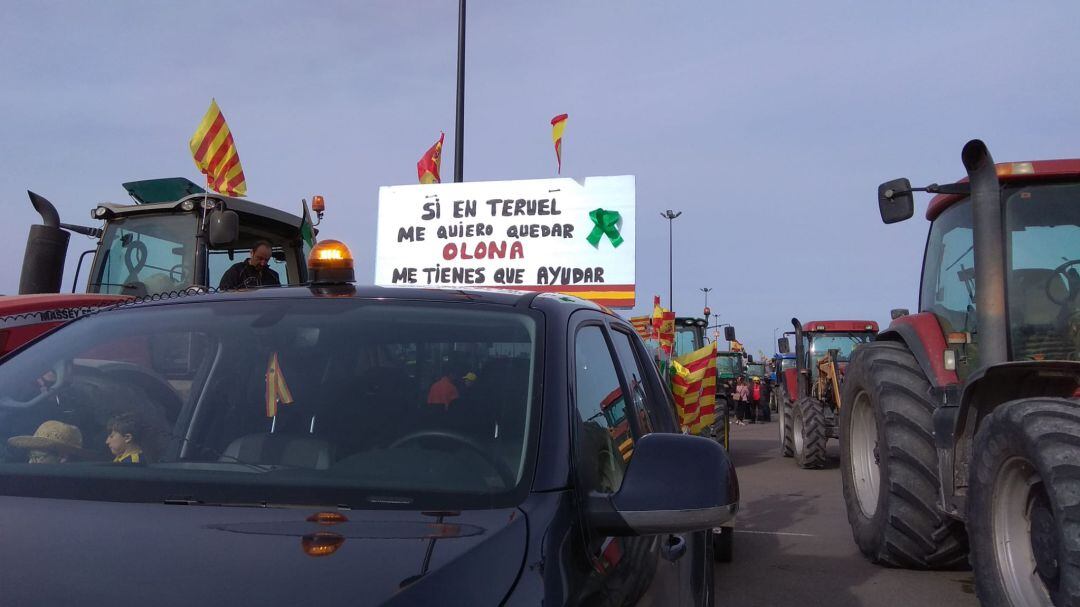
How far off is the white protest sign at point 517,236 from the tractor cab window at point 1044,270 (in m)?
3.98

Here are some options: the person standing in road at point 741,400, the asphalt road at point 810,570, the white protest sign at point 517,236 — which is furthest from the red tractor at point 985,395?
the person standing in road at point 741,400

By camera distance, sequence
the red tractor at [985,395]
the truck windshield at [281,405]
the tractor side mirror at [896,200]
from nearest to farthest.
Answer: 1. the truck windshield at [281,405]
2. the red tractor at [985,395]
3. the tractor side mirror at [896,200]

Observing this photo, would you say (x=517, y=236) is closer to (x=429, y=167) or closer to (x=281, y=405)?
(x=429, y=167)

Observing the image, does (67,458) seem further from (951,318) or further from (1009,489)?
(951,318)

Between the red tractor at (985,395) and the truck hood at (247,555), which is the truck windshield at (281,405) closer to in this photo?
the truck hood at (247,555)

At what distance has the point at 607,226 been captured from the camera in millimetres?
9320

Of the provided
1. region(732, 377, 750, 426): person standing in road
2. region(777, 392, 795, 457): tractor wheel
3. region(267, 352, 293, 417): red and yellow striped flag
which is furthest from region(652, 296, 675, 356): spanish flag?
region(732, 377, 750, 426): person standing in road

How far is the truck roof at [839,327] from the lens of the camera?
19.0 m

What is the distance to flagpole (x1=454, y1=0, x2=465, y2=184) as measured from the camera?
41.4ft

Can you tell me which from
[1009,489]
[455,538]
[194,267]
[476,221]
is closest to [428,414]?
[455,538]

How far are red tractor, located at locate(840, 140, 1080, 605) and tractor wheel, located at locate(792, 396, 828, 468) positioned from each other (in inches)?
293

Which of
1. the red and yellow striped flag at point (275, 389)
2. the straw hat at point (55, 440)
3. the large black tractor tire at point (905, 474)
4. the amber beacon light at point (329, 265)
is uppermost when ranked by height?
the amber beacon light at point (329, 265)

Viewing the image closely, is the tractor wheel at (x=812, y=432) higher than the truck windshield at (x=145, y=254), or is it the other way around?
the truck windshield at (x=145, y=254)

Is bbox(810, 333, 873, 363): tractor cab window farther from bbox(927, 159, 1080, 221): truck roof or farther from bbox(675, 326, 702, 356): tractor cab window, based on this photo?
bbox(927, 159, 1080, 221): truck roof
